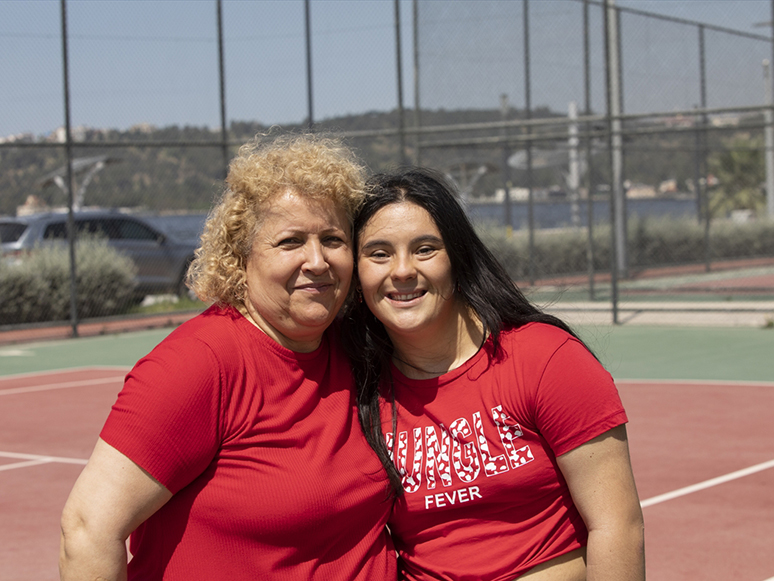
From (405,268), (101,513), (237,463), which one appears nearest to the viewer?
(101,513)

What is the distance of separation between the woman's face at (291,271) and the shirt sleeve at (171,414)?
0.26m

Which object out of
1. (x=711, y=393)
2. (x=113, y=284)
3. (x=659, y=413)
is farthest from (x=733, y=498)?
(x=113, y=284)

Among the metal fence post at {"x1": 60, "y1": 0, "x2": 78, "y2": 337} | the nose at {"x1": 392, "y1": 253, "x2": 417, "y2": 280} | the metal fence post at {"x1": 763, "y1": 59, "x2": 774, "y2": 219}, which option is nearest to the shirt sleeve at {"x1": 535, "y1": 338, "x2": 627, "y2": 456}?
the nose at {"x1": 392, "y1": 253, "x2": 417, "y2": 280}

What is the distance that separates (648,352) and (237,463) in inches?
367

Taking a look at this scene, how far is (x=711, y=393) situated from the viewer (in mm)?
8195

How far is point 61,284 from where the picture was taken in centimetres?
1444

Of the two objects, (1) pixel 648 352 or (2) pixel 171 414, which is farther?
(1) pixel 648 352

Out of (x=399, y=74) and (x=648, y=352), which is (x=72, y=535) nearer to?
(x=648, y=352)

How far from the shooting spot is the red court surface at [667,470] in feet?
14.2

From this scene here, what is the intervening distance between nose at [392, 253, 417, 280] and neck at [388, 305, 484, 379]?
0.17 meters

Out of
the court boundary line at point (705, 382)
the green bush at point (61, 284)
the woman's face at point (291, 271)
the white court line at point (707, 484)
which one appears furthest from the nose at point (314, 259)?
the green bush at point (61, 284)

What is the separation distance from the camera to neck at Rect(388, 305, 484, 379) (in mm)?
2484

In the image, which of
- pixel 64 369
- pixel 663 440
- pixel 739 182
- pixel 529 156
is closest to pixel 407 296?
pixel 663 440

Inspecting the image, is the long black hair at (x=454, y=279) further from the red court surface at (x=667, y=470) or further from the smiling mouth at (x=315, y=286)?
the red court surface at (x=667, y=470)
